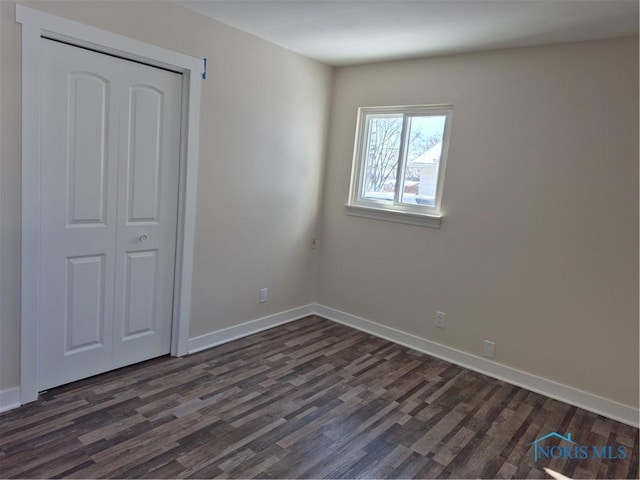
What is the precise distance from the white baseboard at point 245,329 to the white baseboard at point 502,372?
33 centimetres

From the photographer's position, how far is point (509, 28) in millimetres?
2668

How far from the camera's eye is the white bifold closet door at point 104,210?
2402 millimetres

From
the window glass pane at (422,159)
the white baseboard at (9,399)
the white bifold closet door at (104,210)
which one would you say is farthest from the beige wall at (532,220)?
the white baseboard at (9,399)

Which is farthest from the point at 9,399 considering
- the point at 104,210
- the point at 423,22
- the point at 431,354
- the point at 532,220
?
the point at 532,220

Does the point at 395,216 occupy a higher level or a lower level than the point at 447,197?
lower

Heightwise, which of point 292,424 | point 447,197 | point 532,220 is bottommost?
point 292,424

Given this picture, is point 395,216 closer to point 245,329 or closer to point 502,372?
point 502,372

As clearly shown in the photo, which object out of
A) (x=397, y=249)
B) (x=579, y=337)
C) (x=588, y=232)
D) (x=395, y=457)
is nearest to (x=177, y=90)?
(x=397, y=249)

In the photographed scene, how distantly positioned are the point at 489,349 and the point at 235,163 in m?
2.42

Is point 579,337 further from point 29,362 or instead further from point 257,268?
point 29,362

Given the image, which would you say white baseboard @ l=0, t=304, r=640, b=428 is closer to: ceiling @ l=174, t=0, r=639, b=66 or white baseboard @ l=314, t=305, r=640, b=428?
white baseboard @ l=314, t=305, r=640, b=428

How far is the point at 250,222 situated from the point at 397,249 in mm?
1287

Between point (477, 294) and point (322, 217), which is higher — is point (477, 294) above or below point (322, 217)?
below
